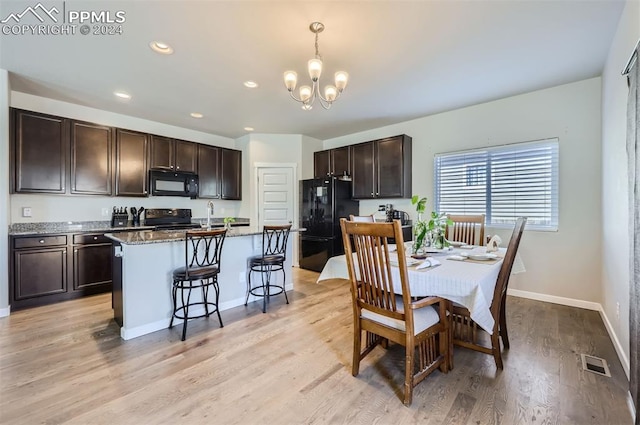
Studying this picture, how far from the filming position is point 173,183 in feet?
15.3

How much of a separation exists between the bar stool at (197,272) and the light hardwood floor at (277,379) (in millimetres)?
221

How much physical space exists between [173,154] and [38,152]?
164 centimetres

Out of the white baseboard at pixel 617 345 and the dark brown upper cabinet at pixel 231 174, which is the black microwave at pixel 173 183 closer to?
the dark brown upper cabinet at pixel 231 174

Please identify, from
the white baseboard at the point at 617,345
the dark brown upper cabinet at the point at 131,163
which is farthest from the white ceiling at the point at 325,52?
the white baseboard at the point at 617,345

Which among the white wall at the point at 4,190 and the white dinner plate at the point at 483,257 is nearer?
the white dinner plate at the point at 483,257

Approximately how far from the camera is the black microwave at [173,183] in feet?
14.6

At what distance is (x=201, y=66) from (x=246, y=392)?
2.99 m

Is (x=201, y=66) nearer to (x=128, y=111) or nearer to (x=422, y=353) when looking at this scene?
(x=128, y=111)

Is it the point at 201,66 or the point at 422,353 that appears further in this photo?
the point at 201,66

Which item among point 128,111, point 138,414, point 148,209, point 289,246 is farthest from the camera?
point 148,209

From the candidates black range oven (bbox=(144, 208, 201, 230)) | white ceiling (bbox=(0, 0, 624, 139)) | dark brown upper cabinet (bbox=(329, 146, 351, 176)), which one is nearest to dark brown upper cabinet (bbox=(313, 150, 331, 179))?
dark brown upper cabinet (bbox=(329, 146, 351, 176))

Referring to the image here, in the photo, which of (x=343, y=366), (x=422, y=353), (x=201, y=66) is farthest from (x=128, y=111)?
(x=422, y=353)

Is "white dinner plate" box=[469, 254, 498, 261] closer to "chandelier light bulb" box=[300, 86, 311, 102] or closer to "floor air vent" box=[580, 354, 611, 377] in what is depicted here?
"floor air vent" box=[580, 354, 611, 377]

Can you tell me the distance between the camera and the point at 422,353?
6.01 ft
